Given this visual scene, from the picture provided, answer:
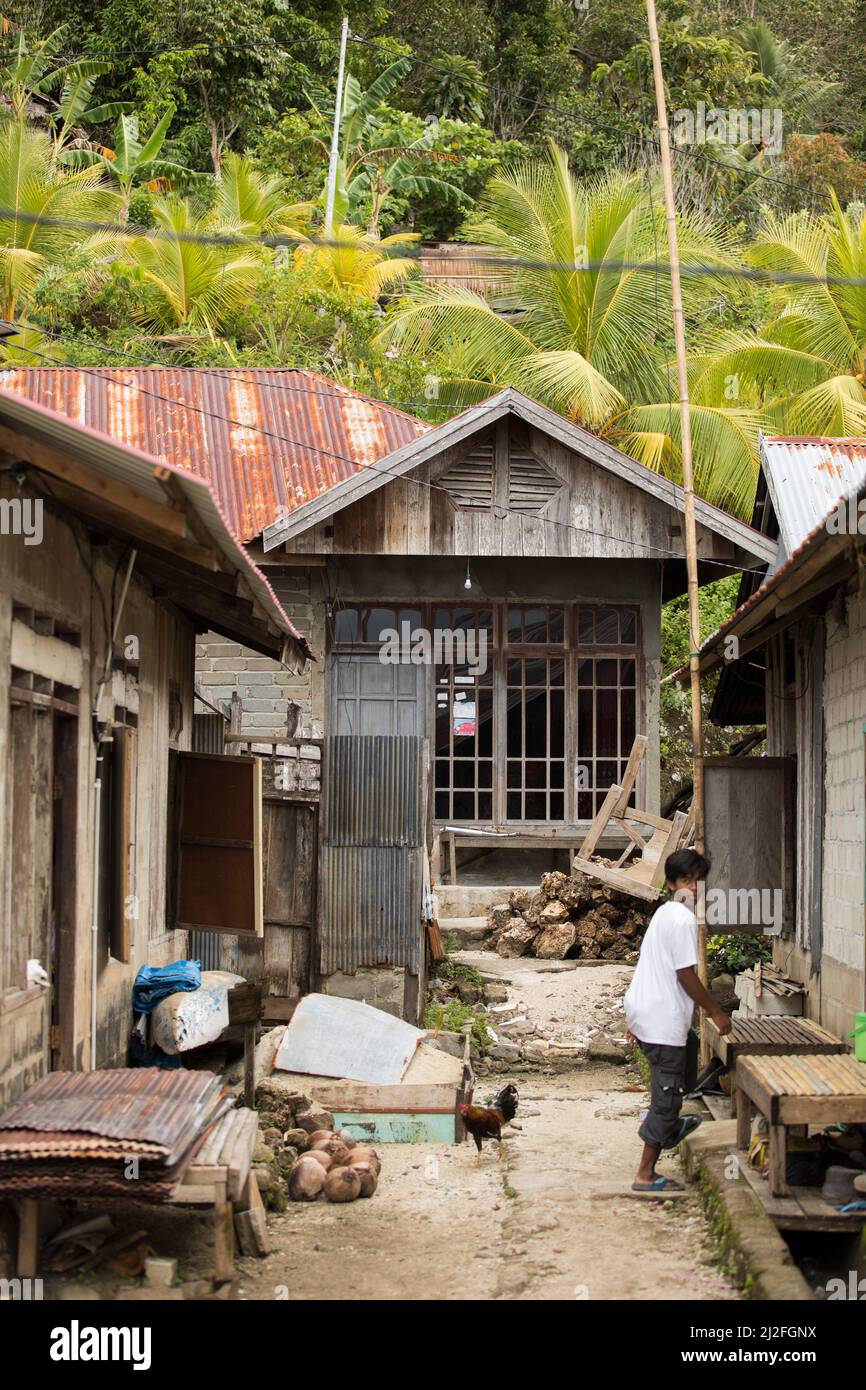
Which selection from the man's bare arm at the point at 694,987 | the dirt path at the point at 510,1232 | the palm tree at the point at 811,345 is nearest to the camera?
the dirt path at the point at 510,1232

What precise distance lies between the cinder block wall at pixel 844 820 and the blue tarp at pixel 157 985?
151 inches

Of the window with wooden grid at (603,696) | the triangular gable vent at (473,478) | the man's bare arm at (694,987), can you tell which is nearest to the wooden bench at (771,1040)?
the man's bare arm at (694,987)

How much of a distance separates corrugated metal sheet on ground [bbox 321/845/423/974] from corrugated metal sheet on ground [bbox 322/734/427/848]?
127mm

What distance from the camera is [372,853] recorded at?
11.4m

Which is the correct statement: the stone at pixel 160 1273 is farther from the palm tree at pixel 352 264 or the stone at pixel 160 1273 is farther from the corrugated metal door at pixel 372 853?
the palm tree at pixel 352 264

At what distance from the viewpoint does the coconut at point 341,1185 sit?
24.8ft

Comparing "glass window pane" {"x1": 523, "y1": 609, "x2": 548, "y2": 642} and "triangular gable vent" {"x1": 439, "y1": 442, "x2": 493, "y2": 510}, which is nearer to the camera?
"triangular gable vent" {"x1": 439, "y1": 442, "x2": 493, "y2": 510}

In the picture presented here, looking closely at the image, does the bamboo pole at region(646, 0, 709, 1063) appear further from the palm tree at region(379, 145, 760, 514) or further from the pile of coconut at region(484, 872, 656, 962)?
the palm tree at region(379, 145, 760, 514)

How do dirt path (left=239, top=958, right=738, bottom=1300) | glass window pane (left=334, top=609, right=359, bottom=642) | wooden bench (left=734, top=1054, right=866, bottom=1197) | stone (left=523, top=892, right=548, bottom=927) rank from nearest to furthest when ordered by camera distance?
1. dirt path (left=239, top=958, right=738, bottom=1300)
2. wooden bench (left=734, top=1054, right=866, bottom=1197)
3. stone (left=523, top=892, right=548, bottom=927)
4. glass window pane (left=334, top=609, right=359, bottom=642)

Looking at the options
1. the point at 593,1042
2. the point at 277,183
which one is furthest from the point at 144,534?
the point at 277,183

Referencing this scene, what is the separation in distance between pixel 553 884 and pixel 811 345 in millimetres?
11295

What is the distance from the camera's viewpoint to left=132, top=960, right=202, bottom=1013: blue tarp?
8688 millimetres

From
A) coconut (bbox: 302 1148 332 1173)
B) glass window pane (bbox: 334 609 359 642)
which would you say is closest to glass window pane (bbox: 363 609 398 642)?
glass window pane (bbox: 334 609 359 642)
